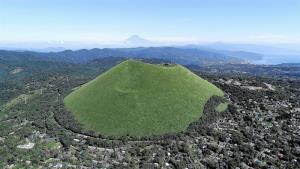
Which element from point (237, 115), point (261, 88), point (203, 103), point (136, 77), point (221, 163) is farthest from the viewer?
point (261, 88)

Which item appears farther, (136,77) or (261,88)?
(261,88)

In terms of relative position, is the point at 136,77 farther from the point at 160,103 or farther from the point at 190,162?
the point at 190,162

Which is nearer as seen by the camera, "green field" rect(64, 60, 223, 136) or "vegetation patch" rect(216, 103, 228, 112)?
"green field" rect(64, 60, 223, 136)

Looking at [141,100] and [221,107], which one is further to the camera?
[141,100]

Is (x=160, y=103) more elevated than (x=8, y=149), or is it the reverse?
(x=160, y=103)

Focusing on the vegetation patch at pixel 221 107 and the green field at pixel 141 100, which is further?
the vegetation patch at pixel 221 107

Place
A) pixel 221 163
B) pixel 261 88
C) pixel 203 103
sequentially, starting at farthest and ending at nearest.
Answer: pixel 261 88
pixel 203 103
pixel 221 163

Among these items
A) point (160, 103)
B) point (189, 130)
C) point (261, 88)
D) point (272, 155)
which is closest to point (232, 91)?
point (261, 88)
